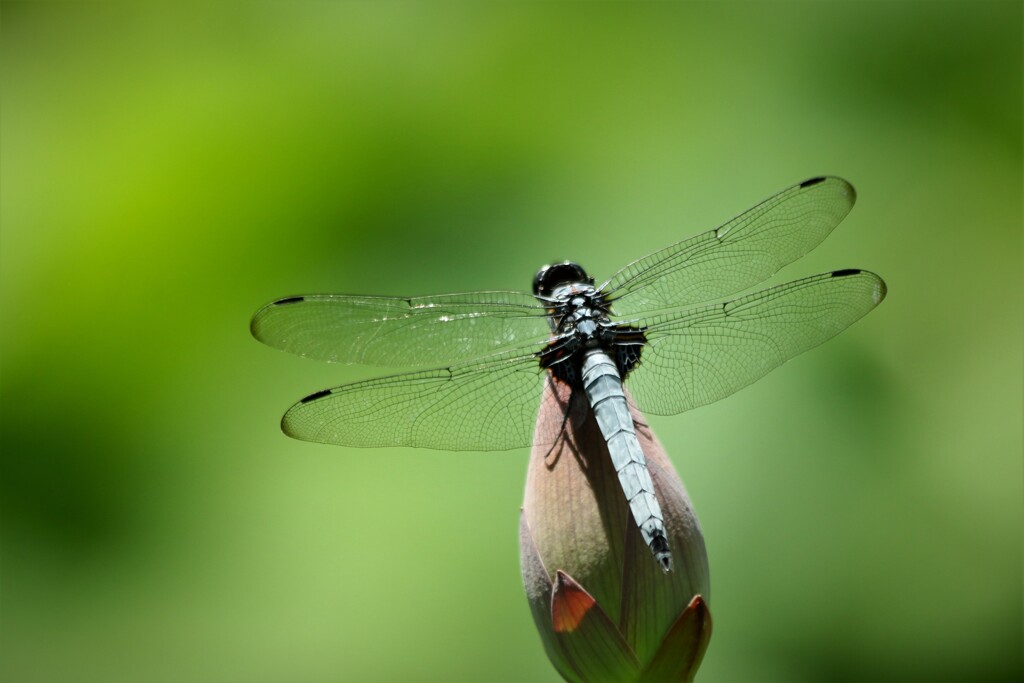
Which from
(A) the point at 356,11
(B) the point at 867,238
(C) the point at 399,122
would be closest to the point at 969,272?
(B) the point at 867,238

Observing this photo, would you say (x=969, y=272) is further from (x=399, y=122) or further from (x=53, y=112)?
(x=53, y=112)

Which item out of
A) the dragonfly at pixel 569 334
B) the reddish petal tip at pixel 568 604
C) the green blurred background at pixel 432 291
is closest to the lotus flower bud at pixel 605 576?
the reddish petal tip at pixel 568 604

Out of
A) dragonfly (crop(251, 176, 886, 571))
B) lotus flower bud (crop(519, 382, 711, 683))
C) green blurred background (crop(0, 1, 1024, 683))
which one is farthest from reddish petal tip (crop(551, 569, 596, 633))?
green blurred background (crop(0, 1, 1024, 683))

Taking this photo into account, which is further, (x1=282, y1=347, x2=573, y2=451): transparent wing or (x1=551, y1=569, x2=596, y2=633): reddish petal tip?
(x1=282, y1=347, x2=573, y2=451): transparent wing

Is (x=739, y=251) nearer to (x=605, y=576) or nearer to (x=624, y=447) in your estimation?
(x=624, y=447)

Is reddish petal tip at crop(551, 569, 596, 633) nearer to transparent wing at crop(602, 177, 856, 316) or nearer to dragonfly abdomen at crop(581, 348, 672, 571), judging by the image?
dragonfly abdomen at crop(581, 348, 672, 571)

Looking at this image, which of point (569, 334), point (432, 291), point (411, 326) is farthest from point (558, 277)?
point (432, 291)
